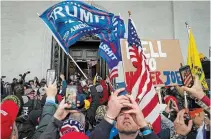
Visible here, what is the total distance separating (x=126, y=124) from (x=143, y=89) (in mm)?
887

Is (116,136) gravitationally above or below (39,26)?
below

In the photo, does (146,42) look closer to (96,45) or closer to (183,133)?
(183,133)

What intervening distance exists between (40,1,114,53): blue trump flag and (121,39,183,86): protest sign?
2.62 ft

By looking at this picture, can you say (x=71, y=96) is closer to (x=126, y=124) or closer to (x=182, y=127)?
(x=126, y=124)

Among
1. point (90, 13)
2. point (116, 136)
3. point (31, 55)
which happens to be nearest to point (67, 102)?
point (116, 136)

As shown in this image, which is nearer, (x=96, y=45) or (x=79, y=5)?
(x=79, y=5)

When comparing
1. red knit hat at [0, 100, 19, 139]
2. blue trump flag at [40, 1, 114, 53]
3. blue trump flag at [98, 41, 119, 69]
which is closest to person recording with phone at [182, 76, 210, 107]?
red knit hat at [0, 100, 19, 139]

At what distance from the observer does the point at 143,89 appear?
11.1ft

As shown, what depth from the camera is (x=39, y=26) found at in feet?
44.4

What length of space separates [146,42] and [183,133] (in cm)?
218

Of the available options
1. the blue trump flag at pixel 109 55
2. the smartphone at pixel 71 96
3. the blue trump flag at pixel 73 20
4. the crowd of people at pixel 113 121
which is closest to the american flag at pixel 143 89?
the crowd of people at pixel 113 121

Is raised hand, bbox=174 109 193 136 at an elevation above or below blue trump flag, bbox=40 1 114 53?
below

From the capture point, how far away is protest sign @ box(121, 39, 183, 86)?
173 inches

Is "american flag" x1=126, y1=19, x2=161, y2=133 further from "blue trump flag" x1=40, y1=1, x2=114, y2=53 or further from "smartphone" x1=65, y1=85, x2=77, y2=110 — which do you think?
"blue trump flag" x1=40, y1=1, x2=114, y2=53
